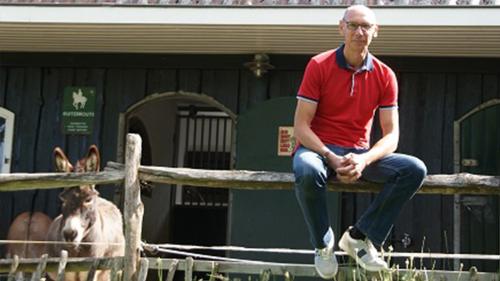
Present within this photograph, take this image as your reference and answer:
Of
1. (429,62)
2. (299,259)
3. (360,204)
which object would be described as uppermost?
(429,62)


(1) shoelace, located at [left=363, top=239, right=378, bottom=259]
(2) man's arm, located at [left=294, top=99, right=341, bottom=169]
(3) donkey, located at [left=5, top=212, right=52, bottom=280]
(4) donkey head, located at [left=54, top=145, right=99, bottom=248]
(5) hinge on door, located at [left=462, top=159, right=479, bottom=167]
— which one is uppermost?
(5) hinge on door, located at [left=462, top=159, right=479, bottom=167]

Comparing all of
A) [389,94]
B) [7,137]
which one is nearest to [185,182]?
[389,94]

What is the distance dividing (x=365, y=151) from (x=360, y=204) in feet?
14.1

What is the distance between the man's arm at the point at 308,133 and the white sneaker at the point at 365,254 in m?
0.52

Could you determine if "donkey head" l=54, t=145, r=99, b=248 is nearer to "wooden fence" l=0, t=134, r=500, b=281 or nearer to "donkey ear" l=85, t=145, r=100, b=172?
"donkey ear" l=85, t=145, r=100, b=172

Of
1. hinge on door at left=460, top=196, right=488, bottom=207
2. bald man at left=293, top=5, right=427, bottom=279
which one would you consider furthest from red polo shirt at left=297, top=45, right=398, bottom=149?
hinge on door at left=460, top=196, right=488, bottom=207

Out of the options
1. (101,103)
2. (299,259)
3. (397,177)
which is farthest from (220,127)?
(397,177)

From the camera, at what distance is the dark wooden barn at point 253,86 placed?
7793 millimetres

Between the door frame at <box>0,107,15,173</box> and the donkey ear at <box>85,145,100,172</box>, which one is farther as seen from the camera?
the door frame at <box>0,107,15,173</box>

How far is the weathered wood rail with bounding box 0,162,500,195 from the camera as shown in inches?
191

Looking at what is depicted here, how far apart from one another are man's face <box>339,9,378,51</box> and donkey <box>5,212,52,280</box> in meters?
5.46

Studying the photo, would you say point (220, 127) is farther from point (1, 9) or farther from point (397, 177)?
point (397, 177)

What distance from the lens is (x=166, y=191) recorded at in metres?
12.9

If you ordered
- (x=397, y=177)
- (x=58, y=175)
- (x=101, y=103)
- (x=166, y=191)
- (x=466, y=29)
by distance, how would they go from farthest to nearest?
(x=166, y=191) → (x=101, y=103) → (x=466, y=29) → (x=58, y=175) → (x=397, y=177)
